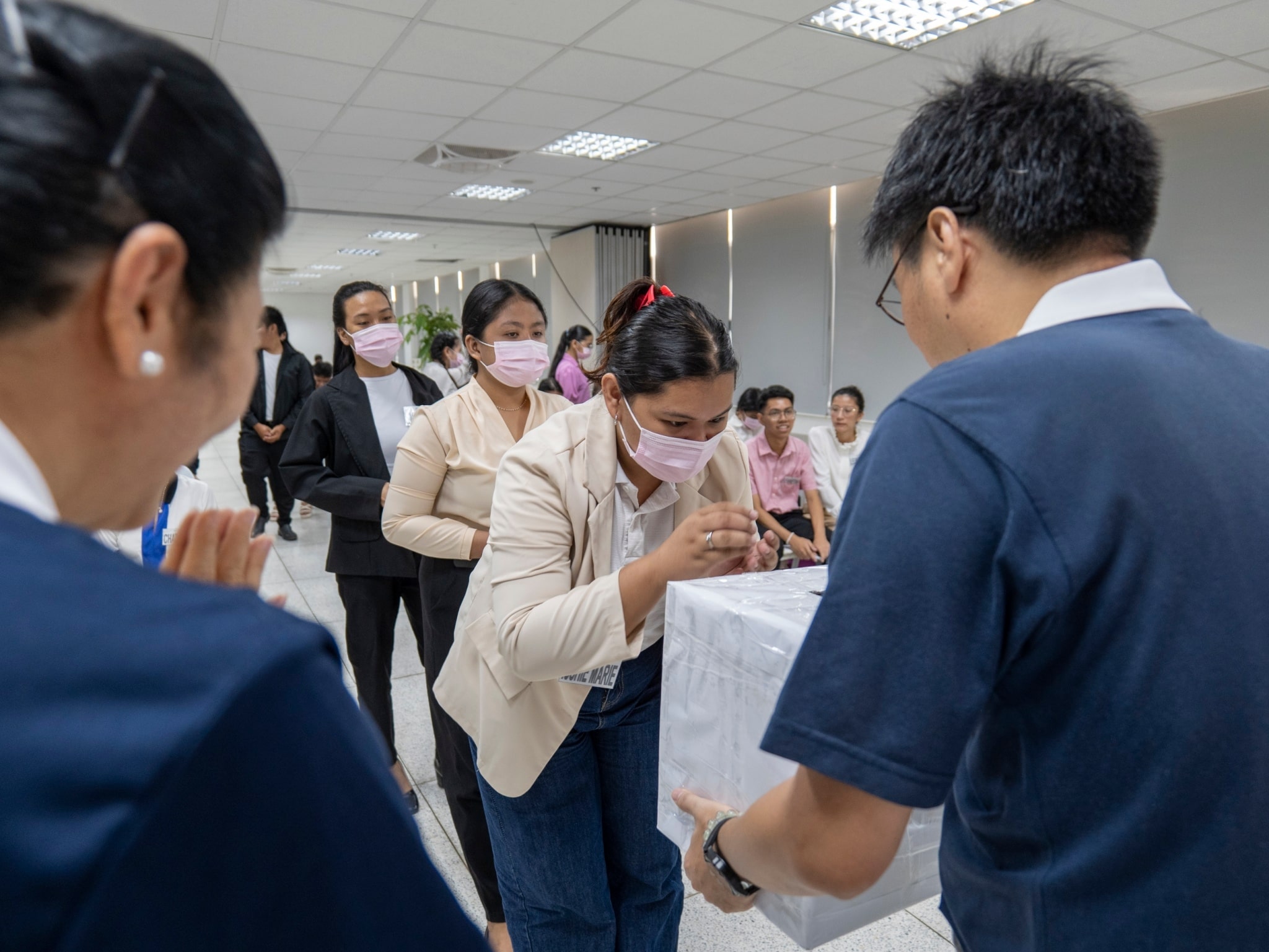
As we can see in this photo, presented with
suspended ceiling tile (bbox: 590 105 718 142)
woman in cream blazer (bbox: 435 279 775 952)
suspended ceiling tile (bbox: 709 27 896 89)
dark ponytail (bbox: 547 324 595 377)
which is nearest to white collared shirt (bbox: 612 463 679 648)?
woman in cream blazer (bbox: 435 279 775 952)

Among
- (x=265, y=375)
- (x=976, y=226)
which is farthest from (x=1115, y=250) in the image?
(x=265, y=375)

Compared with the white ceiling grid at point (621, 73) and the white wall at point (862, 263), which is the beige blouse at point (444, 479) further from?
the white wall at point (862, 263)

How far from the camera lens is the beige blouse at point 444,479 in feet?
5.97

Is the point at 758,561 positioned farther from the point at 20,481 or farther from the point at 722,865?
the point at 20,481

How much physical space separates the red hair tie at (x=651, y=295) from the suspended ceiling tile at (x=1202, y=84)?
395 cm

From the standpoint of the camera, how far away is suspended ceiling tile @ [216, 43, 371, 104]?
152 inches

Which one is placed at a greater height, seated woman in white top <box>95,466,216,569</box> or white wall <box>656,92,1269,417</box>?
white wall <box>656,92,1269,417</box>

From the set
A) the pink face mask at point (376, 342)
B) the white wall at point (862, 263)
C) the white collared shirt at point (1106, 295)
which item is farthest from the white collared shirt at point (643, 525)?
the white wall at point (862, 263)

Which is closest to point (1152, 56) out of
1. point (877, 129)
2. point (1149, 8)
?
point (1149, 8)

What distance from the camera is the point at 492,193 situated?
746cm

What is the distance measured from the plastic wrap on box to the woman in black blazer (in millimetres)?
1355

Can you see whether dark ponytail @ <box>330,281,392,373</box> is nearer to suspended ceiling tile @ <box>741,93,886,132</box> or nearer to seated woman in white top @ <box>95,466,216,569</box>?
seated woman in white top @ <box>95,466,216,569</box>

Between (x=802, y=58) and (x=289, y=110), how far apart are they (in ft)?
9.86

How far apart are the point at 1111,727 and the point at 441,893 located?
473 millimetres
